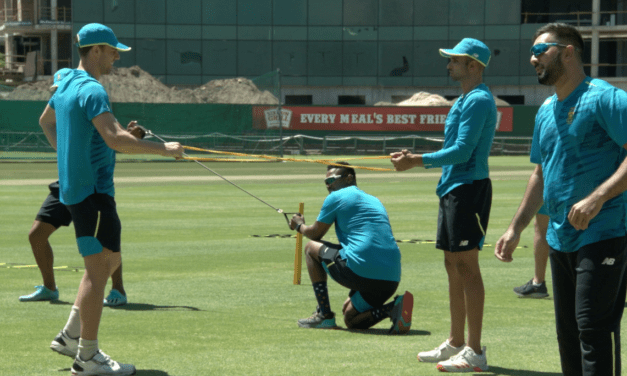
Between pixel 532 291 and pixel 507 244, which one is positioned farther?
pixel 532 291

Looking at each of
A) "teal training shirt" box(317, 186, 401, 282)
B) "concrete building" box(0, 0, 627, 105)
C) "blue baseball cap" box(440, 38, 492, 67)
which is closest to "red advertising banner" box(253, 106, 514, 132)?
"concrete building" box(0, 0, 627, 105)

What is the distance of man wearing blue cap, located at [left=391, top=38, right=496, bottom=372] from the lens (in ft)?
22.0

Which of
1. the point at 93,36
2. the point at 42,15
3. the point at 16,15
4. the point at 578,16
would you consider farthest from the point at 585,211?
the point at 16,15

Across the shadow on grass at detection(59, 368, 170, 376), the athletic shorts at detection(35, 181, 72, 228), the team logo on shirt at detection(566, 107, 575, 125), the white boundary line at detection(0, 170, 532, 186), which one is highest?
the team logo on shirt at detection(566, 107, 575, 125)

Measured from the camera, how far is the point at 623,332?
7980mm

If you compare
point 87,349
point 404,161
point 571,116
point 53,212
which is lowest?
point 87,349

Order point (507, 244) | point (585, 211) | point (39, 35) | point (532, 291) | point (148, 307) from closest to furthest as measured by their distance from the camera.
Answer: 1. point (585, 211)
2. point (507, 244)
3. point (148, 307)
4. point (532, 291)
5. point (39, 35)

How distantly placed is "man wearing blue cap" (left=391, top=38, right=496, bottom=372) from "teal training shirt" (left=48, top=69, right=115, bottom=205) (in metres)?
2.06

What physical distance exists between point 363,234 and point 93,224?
8.85 feet

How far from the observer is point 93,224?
6.47 metres

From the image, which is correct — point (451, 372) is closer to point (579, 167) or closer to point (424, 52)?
point (579, 167)

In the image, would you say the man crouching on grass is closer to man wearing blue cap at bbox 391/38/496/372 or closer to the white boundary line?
man wearing blue cap at bbox 391/38/496/372

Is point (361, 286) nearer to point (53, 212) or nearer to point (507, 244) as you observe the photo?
point (507, 244)

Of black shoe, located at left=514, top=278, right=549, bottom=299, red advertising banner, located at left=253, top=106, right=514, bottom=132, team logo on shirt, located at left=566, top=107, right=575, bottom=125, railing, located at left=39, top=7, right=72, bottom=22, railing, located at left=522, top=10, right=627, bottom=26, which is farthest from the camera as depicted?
railing, located at left=39, top=7, right=72, bottom=22
